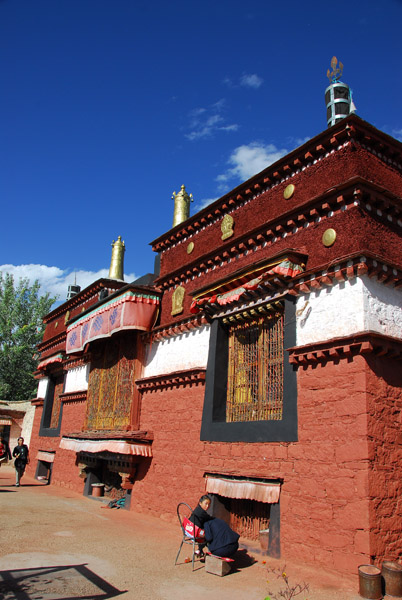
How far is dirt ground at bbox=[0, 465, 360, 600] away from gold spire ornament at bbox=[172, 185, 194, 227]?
341 inches

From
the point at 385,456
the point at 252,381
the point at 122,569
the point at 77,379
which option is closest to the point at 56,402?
the point at 77,379

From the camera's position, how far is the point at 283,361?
7.77 metres

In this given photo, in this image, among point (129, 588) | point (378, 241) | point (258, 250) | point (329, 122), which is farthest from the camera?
point (329, 122)

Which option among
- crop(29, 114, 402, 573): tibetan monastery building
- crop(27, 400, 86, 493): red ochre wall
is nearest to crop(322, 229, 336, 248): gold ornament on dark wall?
crop(29, 114, 402, 573): tibetan monastery building

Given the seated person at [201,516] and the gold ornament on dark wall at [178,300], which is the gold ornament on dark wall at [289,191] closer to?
the gold ornament on dark wall at [178,300]

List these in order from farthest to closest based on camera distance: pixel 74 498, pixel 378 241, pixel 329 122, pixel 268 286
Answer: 1. pixel 74 498
2. pixel 329 122
3. pixel 268 286
4. pixel 378 241

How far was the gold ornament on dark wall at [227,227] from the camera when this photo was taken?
10125 millimetres

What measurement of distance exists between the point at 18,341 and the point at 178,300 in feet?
80.3

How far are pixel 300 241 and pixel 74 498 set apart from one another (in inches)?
387

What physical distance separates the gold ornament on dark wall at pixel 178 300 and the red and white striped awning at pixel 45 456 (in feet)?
29.4

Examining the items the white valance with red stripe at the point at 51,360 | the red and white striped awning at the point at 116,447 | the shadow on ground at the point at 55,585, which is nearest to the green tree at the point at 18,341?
the white valance with red stripe at the point at 51,360

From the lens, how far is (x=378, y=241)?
7.25 metres

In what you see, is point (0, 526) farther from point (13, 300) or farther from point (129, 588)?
point (13, 300)

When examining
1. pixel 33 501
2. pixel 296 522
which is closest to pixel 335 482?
pixel 296 522
